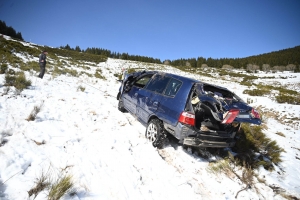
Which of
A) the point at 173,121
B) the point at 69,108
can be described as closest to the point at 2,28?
the point at 69,108

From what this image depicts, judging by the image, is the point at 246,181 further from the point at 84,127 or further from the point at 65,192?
the point at 84,127

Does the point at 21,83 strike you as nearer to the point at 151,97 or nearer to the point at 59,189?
the point at 151,97

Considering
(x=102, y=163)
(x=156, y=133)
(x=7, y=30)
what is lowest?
(x=102, y=163)

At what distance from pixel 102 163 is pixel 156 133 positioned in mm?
1414

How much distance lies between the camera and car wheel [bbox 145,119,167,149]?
3717mm

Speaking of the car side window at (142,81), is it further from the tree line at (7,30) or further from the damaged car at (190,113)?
the tree line at (7,30)

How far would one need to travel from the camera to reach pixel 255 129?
540 cm

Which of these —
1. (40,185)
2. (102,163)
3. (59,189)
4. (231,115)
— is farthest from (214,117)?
(40,185)

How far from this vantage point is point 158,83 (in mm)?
4340

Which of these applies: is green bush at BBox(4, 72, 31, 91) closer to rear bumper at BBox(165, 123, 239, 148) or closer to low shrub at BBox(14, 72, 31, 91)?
low shrub at BBox(14, 72, 31, 91)

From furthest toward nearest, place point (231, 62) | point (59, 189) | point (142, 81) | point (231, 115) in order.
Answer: point (231, 62) < point (142, 81) < point (231, 115) < point (59, 189)

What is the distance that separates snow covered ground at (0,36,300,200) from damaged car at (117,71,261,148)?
23.1 inches

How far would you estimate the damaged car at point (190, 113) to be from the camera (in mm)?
3180

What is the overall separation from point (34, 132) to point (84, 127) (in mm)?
1082
